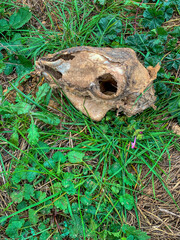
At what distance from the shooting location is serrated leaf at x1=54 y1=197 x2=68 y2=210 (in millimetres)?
2086

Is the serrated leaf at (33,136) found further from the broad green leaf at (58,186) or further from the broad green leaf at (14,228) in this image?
the broad green leaf at (14,228)

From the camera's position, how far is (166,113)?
7.54 feet

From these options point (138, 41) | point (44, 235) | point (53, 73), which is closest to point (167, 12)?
point (138, 41)

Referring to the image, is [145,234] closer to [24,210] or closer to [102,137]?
[102,137]

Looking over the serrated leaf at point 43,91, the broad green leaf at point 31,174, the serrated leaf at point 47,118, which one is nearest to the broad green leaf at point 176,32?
the serrated leaf at point 43,91

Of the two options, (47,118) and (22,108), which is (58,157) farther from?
(22,108)

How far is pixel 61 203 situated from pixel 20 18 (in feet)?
7.47

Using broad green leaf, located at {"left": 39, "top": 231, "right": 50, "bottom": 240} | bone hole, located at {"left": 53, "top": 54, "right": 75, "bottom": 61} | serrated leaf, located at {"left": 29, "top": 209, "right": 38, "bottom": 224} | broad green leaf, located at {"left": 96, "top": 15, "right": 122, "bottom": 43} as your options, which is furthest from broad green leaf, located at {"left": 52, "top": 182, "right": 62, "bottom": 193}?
broad green leaf, located at {"left": 96, "top": 15, "right": 122, "bottom": 43}

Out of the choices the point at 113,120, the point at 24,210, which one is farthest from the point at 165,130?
the point at 24,210

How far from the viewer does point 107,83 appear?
2.11 m

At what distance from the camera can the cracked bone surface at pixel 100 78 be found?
1899 mm

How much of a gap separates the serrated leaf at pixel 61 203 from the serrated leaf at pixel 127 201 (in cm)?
57

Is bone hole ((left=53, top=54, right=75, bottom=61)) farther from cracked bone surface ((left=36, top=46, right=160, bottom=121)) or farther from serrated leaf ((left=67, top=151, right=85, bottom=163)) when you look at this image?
serrated leaf ((left=67, top=151, right=85, bottom=163))

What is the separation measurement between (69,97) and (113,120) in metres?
0.56
